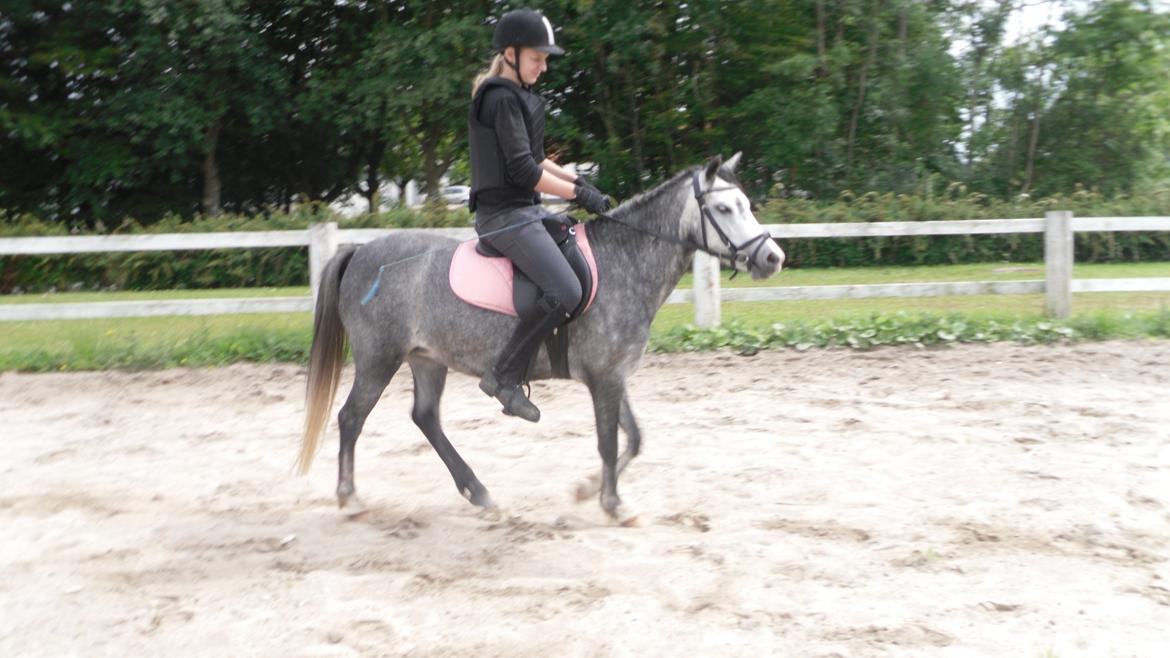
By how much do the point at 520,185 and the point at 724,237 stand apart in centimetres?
103

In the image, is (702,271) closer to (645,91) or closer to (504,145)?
(504,145)

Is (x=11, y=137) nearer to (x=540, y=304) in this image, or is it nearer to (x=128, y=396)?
(x=128, y=396)

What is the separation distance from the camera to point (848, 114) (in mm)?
24344

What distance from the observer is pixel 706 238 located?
5.41 metres

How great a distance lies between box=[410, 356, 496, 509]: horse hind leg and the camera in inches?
229

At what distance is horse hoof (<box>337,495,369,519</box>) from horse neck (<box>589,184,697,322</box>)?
1740 millimetres

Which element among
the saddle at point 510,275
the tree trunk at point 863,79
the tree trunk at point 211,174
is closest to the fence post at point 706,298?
the saddle at point 510,275

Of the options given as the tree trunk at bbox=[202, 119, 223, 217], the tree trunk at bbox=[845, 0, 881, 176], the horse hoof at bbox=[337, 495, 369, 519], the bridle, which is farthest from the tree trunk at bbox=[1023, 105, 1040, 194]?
the horse hoof at bbox=[337, 495, 369, 519]

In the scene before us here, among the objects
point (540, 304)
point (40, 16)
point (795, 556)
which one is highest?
point (40, 16)

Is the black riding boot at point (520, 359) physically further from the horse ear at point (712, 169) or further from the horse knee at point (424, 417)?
the horse ear at point (712, 169)

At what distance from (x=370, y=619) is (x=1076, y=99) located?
77.6ft

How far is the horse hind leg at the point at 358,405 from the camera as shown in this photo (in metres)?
5.78

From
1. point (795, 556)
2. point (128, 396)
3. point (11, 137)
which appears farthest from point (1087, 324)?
point (11, 137)

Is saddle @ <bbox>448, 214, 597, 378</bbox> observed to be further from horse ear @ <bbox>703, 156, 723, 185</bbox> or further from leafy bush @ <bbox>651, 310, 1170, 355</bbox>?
leafy bush @ <bbox>651, 310, 1170, 355</bbox>
